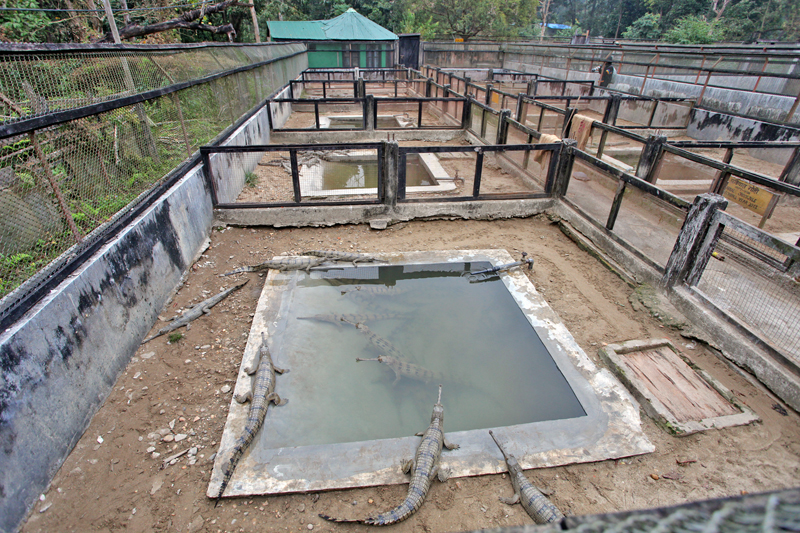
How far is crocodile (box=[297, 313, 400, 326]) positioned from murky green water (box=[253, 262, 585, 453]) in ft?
0.16

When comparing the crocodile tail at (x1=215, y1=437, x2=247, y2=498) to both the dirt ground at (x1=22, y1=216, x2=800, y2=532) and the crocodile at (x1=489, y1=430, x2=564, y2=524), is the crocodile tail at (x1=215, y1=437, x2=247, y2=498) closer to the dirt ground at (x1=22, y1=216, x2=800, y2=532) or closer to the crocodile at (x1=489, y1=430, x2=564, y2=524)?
the dirt ground at (x1=22, y1=216, x2=800, y2=532)

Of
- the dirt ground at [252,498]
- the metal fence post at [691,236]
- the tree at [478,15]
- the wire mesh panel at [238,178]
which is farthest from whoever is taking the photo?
the tree at [478,15]

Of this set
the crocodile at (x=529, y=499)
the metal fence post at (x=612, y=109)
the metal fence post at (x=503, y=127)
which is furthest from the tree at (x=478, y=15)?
the crocodile at (x=529, y=499)

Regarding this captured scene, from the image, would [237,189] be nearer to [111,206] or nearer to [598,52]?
[111,206]

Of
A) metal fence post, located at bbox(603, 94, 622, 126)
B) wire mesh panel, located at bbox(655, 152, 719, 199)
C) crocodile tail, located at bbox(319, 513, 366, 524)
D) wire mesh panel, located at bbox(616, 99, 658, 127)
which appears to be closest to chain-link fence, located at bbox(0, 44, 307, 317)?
crocodile tail, located at bbox(319, 513, 366, 524)

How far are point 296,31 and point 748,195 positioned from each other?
97.3 feet

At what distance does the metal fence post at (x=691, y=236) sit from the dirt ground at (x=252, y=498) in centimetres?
70

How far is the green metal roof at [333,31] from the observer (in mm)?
27359

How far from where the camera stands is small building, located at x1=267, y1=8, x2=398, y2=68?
90.0 ft

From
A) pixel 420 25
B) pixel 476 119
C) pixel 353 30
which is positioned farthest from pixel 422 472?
pixel 420 25

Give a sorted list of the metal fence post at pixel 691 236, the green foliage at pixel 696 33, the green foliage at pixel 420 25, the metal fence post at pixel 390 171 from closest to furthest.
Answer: the metal fence post at pixel 691 236
the metal fence post at pixel 390 171
the green foliage at pixel 696 33
the green foliage at pixel 420 25

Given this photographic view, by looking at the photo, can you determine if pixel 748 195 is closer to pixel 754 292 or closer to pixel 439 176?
pixel 754 292

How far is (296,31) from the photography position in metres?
27.8

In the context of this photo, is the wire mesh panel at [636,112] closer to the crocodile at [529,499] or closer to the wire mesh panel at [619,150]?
the wire mesh panel at [619,150]
